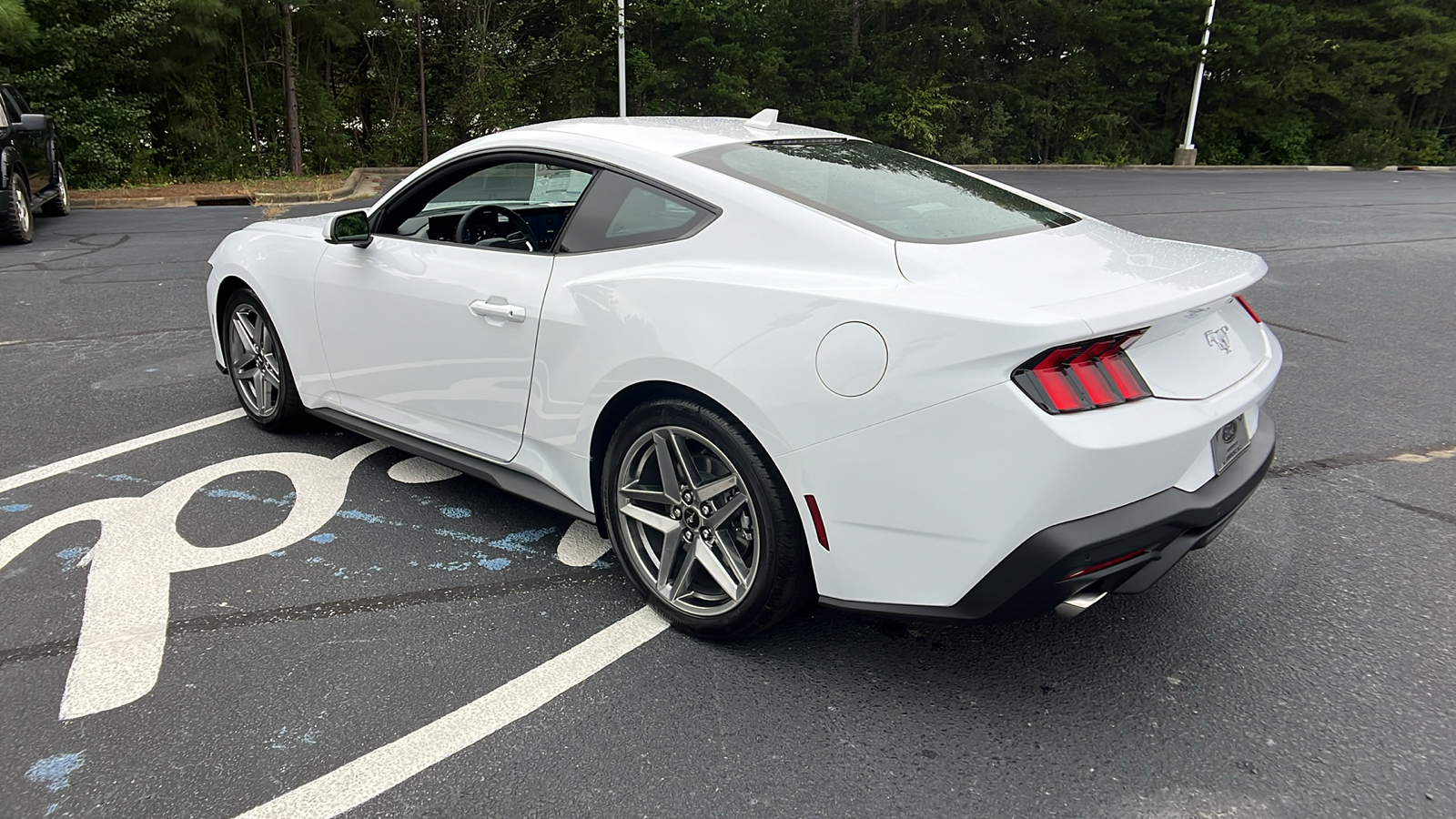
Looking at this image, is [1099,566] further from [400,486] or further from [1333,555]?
[400,486]

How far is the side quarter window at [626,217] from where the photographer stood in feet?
9.47

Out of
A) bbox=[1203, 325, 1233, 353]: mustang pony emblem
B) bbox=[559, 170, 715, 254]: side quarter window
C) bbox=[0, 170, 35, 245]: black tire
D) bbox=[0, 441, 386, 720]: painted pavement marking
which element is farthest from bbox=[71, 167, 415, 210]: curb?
bbox=[1203, 325, 1233, 353]: mustang pony emblem

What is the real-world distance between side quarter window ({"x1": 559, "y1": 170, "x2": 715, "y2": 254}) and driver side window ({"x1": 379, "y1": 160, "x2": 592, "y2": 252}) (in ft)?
0.89

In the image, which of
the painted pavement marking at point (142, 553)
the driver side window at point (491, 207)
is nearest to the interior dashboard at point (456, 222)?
the driver side window at point (491, 207)

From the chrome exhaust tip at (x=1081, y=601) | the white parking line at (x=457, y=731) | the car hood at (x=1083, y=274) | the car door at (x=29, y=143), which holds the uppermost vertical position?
the car door at (x=29, y=143)

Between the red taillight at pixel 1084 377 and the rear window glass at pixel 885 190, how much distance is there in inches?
24.0

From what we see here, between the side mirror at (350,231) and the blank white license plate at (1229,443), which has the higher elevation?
the side mirror at (350,231)

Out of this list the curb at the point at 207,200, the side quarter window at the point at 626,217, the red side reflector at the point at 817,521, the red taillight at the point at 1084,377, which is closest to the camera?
the red taillight at the point at 1084,377

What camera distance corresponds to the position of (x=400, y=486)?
4.05 metres

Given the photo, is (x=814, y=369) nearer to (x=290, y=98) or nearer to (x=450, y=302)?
(x=450, y=302)

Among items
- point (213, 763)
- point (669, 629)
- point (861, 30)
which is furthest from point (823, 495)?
point (861, 30)

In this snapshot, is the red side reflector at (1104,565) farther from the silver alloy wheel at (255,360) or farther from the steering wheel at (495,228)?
the silver alloy wheel at (255,360)

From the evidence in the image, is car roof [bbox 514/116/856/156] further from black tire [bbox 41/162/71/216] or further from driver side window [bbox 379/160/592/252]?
black tire [bbox 41/162/71/216]

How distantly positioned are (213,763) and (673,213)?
6.40 feet
